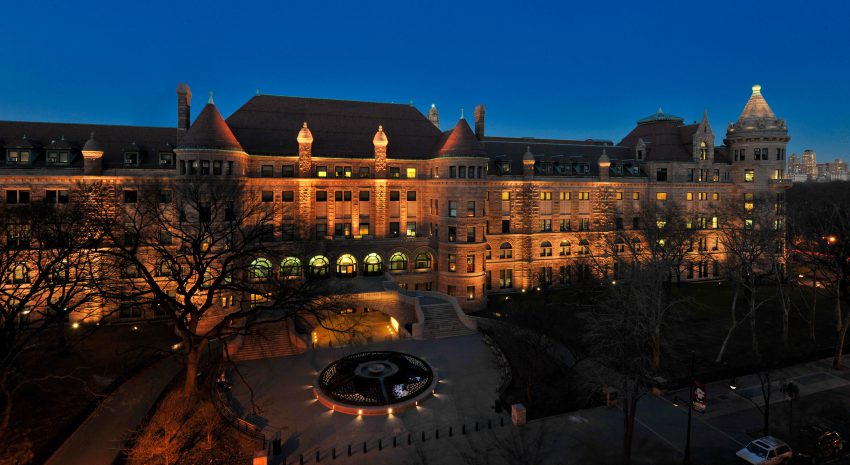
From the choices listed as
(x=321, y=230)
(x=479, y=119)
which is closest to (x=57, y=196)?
(x=321, y=230)

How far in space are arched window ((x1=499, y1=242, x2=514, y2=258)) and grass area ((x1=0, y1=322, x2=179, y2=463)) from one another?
38.6 m

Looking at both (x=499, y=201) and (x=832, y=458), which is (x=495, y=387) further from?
(x=499, y=201)

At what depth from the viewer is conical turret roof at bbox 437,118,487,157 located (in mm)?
53469

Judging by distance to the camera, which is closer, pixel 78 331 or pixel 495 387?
pixel 495 387

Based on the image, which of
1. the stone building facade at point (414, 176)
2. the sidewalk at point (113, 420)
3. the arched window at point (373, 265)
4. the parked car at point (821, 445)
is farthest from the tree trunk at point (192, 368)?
the parked car at point (821, 445)

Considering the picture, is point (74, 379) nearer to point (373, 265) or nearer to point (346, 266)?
point (346, 266)

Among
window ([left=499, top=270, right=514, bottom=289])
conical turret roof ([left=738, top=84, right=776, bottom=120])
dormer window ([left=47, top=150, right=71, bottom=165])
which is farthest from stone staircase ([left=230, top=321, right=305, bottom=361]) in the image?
conical turret roof ([left=738, top=84, right=776, bottom=120])

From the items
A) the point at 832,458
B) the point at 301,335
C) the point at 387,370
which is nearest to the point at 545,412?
the point at 387,370

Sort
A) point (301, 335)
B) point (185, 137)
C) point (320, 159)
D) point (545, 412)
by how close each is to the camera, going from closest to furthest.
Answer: point (545, 412), point (301, 335), point (185, 137), point (320, 159)

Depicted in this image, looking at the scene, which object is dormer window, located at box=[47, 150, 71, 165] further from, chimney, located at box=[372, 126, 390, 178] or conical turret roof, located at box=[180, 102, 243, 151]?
chimney, located at box=[372, 126, 390, 178]

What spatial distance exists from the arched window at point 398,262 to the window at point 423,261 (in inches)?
53.5

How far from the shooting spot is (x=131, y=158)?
4950 centimetres

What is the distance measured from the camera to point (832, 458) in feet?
81.8

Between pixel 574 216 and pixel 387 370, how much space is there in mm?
39558
